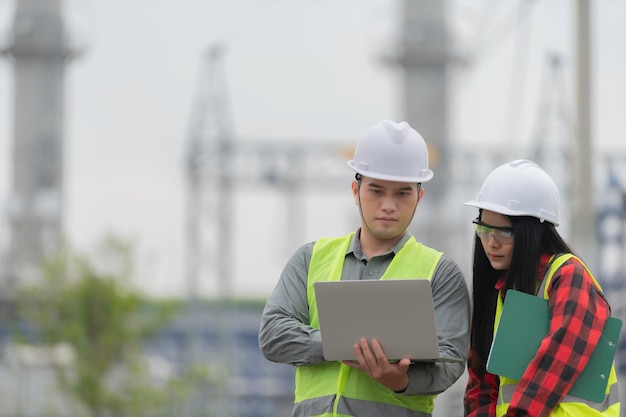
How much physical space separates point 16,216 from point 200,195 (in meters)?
6.35

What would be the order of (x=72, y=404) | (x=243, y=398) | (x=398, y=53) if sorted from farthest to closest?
(x=243, y=398) < (x=398, y=53) < (x=72, y=404)

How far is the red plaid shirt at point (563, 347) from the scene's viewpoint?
381cm

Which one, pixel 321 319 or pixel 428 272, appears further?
pixel 428 272

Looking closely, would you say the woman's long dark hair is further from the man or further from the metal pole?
the metal pole

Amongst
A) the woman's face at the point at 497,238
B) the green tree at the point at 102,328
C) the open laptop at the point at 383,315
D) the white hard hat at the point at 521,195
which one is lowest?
the green tree at the point at 102,328

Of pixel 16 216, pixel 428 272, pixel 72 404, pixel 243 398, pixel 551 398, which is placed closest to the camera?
pixel 551 398

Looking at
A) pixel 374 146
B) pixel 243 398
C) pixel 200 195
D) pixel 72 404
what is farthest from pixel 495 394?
pixel 243 398

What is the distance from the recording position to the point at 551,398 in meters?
3.81

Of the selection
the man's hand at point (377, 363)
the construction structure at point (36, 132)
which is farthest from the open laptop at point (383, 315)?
the construction structure at point (36, 132)

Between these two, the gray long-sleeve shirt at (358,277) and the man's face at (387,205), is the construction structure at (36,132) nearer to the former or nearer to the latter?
the gray long-sleeve shirt at (358,277)

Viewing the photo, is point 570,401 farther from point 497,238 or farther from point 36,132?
point 36,132

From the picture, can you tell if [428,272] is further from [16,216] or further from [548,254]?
[16,216]

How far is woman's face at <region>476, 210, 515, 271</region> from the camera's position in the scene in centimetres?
405

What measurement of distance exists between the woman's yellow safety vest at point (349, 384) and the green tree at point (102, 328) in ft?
71.8
